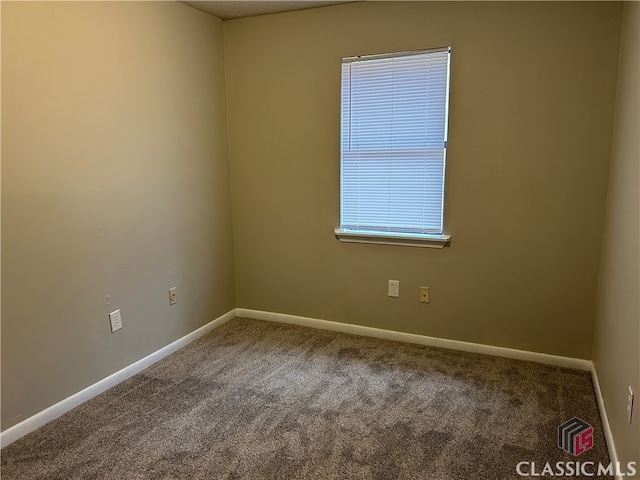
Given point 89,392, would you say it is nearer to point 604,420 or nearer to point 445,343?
point 445,343

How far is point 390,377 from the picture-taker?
2584 millimetres

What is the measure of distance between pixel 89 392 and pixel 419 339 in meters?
2.08

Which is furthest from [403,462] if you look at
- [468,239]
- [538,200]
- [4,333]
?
[4,333]

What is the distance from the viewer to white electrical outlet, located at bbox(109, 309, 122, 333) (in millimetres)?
2488

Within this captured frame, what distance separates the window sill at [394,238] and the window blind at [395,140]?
0.16 feet

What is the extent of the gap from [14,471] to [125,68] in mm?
2050

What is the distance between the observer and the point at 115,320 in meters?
2.51

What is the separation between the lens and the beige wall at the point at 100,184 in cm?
197

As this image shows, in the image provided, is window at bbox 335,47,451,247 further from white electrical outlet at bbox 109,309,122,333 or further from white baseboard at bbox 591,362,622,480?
white electrical outlet at bbox 109,309,122,333

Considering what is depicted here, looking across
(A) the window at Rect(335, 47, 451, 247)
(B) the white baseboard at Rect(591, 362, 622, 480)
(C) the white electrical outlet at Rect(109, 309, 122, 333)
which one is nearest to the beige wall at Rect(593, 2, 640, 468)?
(B) the white baseboard at Rect(591, 362, 622, 480)

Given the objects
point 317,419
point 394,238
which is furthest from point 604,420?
point 394,238

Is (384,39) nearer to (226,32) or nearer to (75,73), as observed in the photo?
(226,32)
